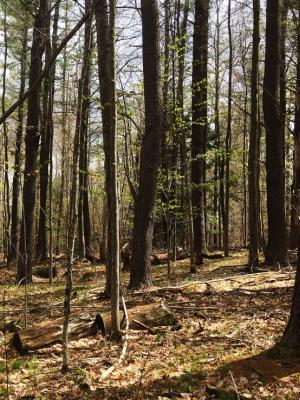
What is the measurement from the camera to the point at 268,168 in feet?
40.0

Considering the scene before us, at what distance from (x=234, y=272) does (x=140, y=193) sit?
377 cm

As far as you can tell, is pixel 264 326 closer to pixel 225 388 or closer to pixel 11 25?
pixel 225 388

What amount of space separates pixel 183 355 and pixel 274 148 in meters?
7.66

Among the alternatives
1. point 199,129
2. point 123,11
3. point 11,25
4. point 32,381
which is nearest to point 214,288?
point 32,381

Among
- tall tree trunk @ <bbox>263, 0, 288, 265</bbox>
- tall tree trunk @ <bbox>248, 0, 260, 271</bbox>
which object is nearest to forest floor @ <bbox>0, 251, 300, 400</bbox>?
tall tree trunk @ <bbox>248, 0, 260, 271</bbox>

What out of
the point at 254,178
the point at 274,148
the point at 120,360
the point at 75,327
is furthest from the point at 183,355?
the point at 274,148

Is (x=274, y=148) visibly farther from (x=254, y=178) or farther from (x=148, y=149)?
(x=148, y=149)

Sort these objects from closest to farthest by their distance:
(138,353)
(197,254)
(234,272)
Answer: (138,353), (234,272), (197,254)

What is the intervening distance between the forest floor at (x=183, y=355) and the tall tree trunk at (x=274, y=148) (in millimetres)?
2178

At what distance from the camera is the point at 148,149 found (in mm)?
10000

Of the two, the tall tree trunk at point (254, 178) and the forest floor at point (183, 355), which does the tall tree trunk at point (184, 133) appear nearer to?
the tall tree trunk at point (254, 178)

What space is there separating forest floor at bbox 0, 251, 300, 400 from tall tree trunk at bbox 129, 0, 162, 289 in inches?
27.8

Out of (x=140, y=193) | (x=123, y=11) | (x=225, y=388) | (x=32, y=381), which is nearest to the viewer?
(x=225, y=388)

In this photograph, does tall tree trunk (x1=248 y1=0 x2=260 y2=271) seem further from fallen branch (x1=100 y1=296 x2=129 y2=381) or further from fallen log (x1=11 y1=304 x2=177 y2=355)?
fallen branch (x1=100 y1=296 x2=129 y2=381)
